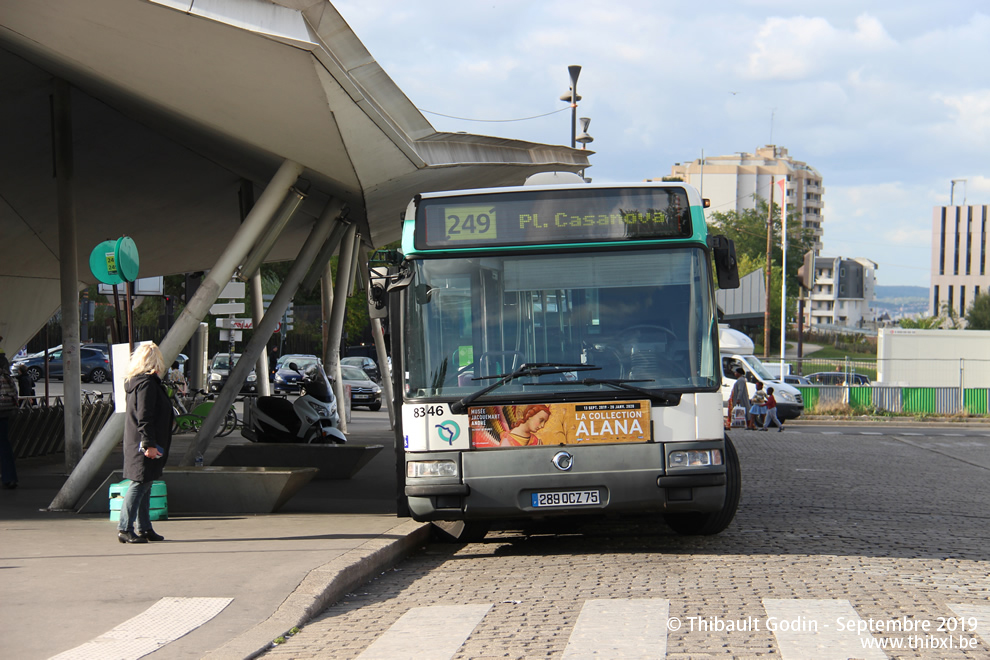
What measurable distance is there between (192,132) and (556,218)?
7225mm

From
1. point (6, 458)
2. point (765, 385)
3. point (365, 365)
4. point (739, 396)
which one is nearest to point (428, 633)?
point (6, 458)

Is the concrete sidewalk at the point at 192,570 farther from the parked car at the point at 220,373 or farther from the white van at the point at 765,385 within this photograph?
the parked car at the point at 220,373

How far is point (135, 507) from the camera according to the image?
28.2ft

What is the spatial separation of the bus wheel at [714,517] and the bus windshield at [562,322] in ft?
4.13

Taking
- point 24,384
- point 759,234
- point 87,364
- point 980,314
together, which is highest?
point 759,234

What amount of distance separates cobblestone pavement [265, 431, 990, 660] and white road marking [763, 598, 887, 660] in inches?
0.5

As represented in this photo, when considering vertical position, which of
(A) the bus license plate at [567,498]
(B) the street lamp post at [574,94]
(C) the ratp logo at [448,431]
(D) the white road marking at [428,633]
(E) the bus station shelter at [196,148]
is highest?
(B) the street lamp post at [574,94]

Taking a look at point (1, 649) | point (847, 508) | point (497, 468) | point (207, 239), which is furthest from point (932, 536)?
point (207, 239)

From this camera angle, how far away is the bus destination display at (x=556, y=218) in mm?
8555

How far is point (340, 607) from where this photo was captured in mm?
6793

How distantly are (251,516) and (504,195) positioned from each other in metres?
4.17

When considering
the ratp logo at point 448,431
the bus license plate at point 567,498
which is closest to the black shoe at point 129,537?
the ratp logo at point 448,431

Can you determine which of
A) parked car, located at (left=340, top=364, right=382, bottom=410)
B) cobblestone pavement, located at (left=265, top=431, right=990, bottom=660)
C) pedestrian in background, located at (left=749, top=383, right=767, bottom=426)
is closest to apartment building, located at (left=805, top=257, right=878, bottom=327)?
parked car, located at (left=340, top=364, right=382, bottom=410)

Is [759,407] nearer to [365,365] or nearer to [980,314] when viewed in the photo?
[365,365]
